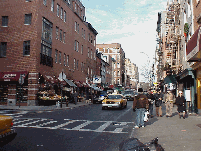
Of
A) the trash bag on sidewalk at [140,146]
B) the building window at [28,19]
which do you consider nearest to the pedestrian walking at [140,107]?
the trash bag on sidewalk at [140,146]

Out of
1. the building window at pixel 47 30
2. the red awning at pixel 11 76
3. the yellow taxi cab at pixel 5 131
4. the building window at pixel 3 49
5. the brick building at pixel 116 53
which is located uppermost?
the brick building at pixel 116 53

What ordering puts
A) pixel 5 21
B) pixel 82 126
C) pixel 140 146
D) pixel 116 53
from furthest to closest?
pixel 116 53
pixel 5 21
pixel 82 126
pixel 140 146

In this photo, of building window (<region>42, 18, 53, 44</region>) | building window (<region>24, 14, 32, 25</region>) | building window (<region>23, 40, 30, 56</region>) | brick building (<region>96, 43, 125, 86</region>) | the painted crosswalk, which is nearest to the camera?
A: the painted crosswalk

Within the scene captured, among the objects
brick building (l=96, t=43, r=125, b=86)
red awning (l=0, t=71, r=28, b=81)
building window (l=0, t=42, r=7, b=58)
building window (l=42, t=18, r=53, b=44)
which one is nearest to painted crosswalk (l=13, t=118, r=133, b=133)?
red awning (l=0, t=71, r=28, b=81)

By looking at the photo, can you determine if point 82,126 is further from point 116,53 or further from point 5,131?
point 116,53

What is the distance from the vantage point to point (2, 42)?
28359 mm

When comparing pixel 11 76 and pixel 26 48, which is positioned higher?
pixel 26 48

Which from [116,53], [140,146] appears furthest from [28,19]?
[116,53]

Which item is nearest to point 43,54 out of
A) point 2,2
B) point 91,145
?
point 2,2

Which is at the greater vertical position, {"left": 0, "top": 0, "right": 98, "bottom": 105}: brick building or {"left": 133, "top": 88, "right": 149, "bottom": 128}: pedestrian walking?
{"left": 0, "top": 0, "right": 98, "bottom": 105}: brick building

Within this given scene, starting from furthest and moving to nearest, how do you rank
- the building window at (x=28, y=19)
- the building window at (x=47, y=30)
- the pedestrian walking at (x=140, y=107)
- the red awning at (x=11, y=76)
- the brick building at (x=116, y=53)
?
the brick building at (x=116, y=53)
the building window at (x=47, y=30)
the building window at (x=28, y=19)
the red awning at (x=11, y=76)
the pedestrian walking at (x=140, y=107)

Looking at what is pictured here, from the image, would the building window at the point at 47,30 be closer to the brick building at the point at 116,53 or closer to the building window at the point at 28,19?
the building window at the point at 28,19

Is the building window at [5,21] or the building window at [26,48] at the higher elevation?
the building window at [5,21]

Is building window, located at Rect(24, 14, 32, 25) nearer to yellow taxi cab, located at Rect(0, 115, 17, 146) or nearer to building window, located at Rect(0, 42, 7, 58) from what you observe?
building window, located at Rect(0, 42, 7, 58)
